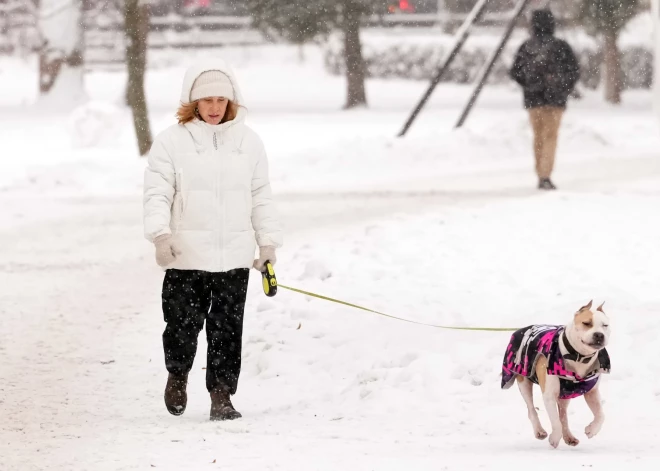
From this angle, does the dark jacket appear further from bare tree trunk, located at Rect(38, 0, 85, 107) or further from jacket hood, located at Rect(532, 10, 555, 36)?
bare tree trunk, located at Rect(38, 0, 85, 107)

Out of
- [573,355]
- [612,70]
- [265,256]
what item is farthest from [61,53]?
[573,355]

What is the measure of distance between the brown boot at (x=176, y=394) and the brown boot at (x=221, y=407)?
155 mm

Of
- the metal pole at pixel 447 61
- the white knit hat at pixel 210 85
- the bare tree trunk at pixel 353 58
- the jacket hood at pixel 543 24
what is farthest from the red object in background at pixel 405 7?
the white knit hat at pixel 210 85

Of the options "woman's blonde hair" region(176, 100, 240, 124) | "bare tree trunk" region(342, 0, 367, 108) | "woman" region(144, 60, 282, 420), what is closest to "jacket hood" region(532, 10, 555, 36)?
"woman" region(144, 60, 282, 420)

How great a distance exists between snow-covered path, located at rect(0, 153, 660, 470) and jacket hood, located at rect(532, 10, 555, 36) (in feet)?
10.9

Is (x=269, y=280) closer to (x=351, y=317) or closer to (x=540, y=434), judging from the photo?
(x=540, y=434)

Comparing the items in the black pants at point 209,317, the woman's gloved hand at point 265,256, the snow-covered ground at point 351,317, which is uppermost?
the woman's gloved hand at point 265,256

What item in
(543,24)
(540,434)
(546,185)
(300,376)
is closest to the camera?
(540,434)

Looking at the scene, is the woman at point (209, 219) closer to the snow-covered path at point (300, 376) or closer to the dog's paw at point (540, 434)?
the snow-covered path at point (300, 376)

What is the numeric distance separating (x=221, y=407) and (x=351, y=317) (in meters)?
2.29

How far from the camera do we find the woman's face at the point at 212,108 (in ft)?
19.2

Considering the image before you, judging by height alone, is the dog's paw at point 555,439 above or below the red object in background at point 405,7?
above

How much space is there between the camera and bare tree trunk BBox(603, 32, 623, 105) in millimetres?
32247

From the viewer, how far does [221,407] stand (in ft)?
19.8
